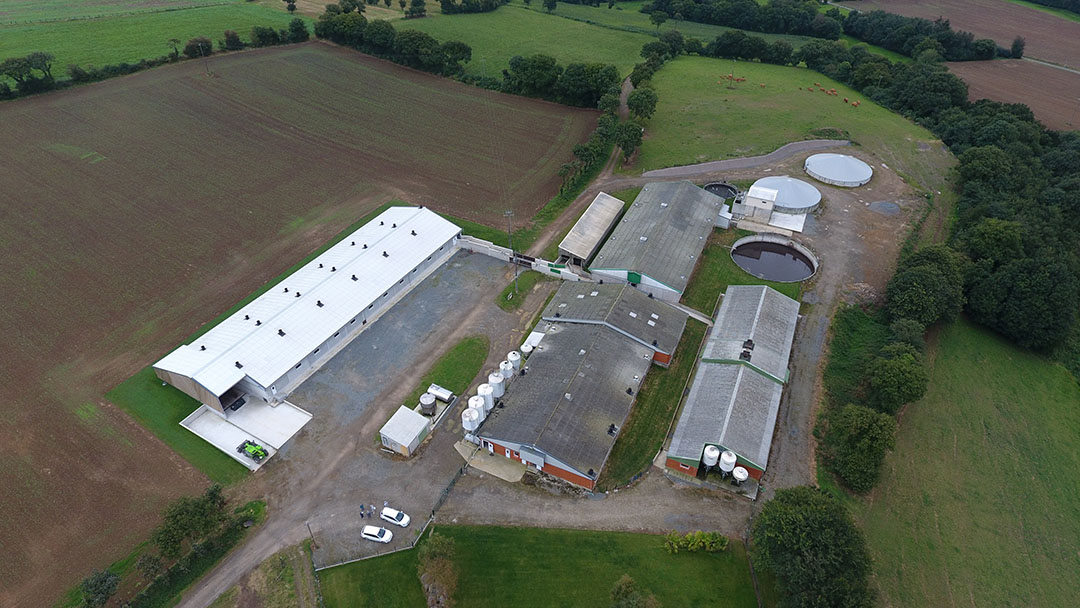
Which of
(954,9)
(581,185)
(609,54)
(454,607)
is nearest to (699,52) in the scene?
(609,54)

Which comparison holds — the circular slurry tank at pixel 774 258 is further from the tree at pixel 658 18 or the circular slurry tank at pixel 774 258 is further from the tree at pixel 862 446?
the tree at pixel 658 18

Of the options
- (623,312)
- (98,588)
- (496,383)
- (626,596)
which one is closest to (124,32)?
(496,383)

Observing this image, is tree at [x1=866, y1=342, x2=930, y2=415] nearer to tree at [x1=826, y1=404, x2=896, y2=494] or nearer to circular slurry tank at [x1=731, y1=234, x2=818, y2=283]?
tree at [x1=826, y1=404, x2=896, y2=494]

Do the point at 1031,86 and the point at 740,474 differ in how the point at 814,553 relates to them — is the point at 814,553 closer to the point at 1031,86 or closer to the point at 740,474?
the point at 740,474

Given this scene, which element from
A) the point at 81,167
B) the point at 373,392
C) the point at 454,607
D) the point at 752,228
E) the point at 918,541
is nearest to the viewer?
the point at 454,607

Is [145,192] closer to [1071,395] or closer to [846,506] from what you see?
[846,506]
